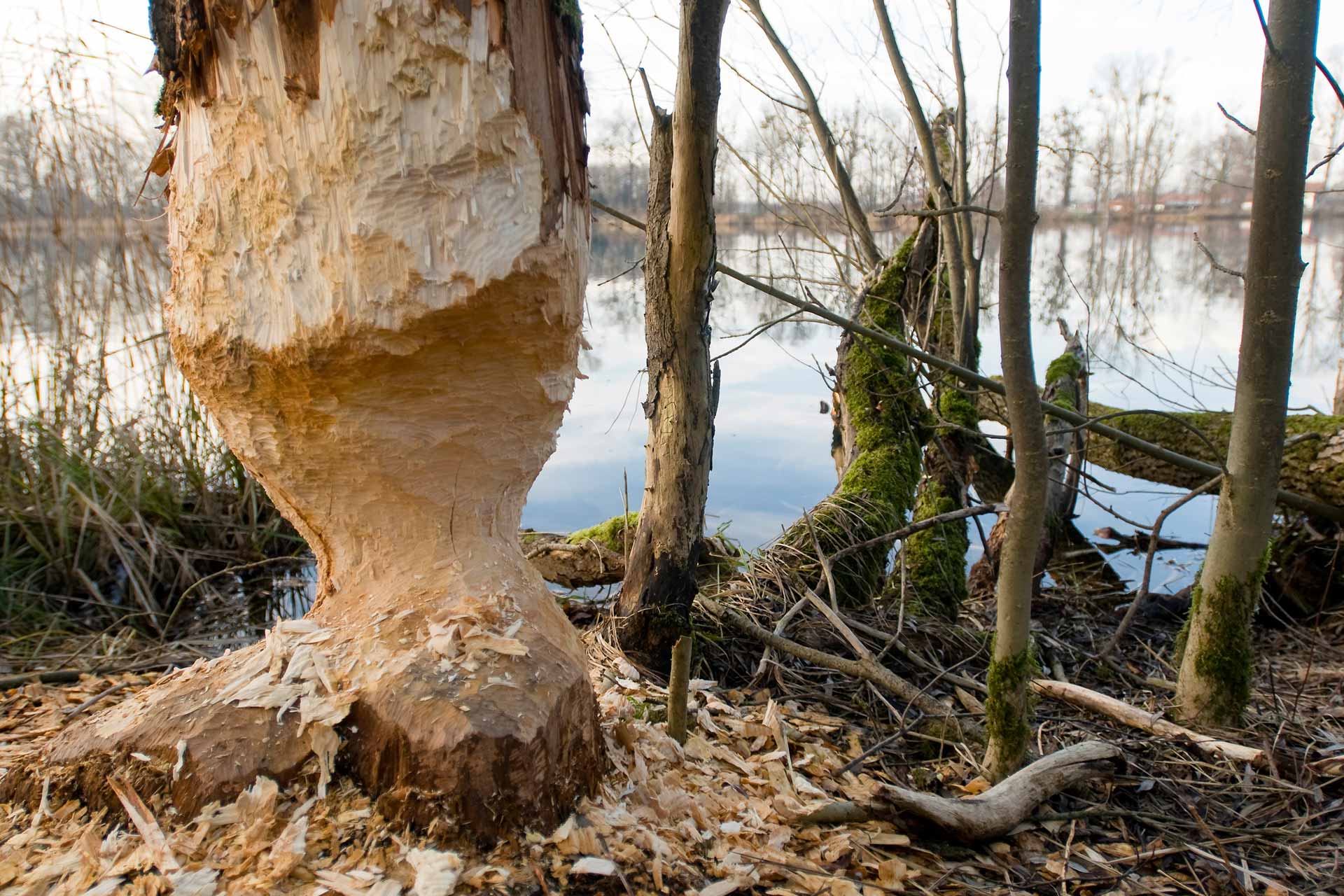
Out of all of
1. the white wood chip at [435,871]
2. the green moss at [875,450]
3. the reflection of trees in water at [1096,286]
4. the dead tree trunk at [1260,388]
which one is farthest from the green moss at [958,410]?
the white wood chip at [435,871]

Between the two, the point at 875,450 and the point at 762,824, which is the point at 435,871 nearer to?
the point at 762,824

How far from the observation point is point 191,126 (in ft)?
5.20

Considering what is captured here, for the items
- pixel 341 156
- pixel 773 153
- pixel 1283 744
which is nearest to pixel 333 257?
pixel 341 156

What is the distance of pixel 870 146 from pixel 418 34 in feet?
14.6

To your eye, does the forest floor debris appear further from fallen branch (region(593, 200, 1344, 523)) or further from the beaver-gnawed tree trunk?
fallen branch (region(593, 200, 1344, 523))

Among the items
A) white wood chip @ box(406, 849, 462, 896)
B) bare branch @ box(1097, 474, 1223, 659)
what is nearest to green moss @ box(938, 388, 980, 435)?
bare branch @ box(1097, 474, 1223, 659)

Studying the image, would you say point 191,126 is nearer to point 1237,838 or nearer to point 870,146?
point 1237,838

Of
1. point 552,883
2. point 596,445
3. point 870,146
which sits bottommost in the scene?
point 596,445

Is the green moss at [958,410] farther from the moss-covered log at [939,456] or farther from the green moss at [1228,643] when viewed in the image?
the green moss at [1228,643]

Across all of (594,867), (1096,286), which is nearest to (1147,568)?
(594,867)

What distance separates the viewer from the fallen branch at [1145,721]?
2.17 metres

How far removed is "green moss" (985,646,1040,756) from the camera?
6.51 feet

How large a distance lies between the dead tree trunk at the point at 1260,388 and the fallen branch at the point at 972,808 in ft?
2.31

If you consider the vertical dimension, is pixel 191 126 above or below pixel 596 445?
above
